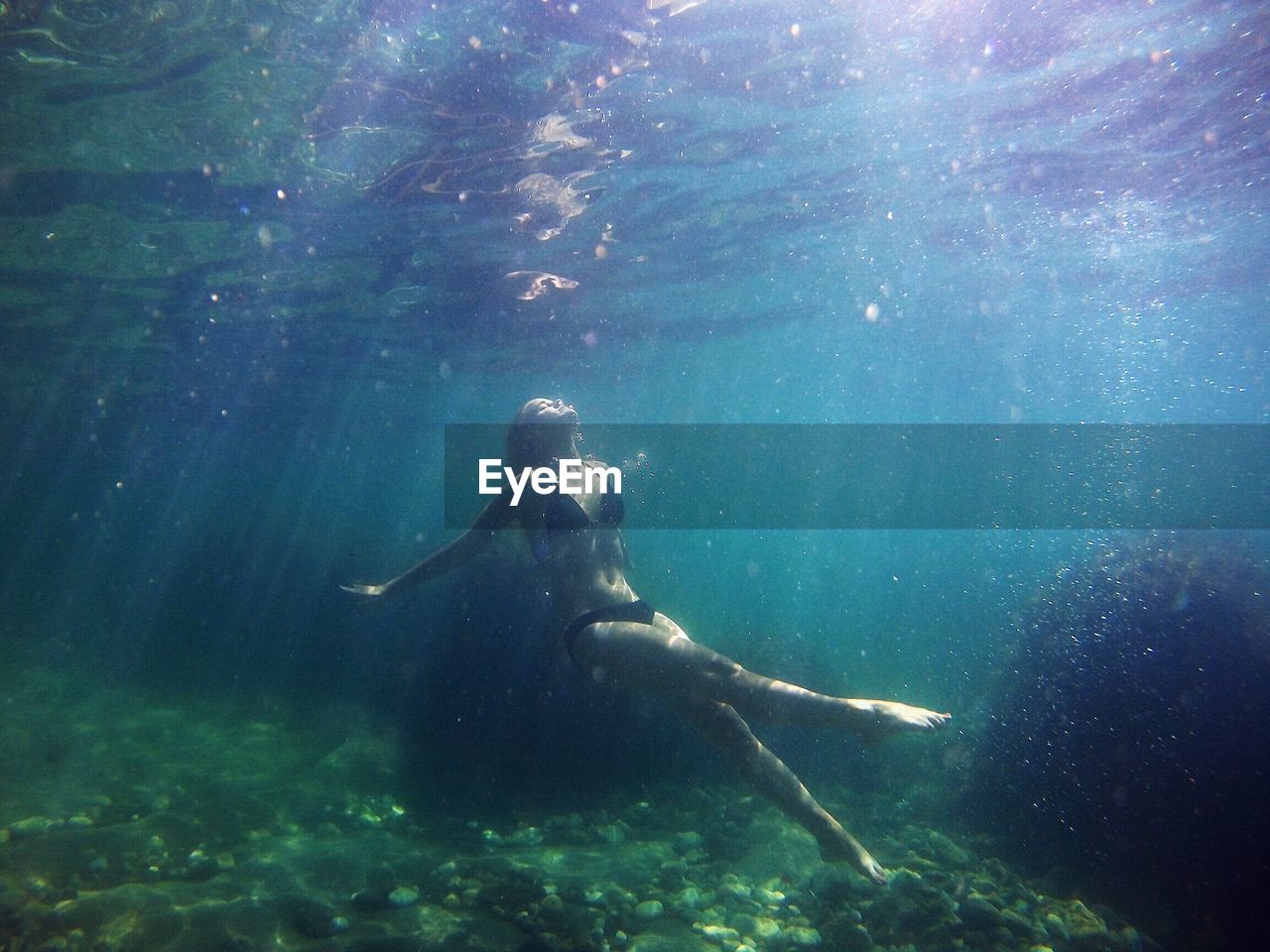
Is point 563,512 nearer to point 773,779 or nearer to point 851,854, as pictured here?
point 773,779

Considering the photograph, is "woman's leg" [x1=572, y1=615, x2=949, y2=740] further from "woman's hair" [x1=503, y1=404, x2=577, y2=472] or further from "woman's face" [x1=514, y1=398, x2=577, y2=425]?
"woman's face" [x1=514, y1=398, x2=577, y2=425]

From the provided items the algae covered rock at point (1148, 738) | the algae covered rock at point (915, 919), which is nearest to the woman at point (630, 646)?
the algae covered rock at point (915, 919)

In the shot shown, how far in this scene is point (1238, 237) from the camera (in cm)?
2003

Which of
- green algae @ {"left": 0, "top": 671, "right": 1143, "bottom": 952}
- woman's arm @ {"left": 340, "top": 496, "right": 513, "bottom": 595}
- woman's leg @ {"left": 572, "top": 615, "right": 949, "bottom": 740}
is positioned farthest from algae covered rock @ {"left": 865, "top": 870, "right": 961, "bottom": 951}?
woman's arm @ {"left": 340, "top": 496, "right": 513, "bottom": 595}

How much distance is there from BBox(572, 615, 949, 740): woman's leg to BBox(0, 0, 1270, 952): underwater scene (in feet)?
0.14

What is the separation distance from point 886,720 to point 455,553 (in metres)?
4.62

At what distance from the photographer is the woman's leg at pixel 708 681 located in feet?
17.4

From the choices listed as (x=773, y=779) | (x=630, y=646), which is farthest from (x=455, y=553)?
(x=773, y=779)

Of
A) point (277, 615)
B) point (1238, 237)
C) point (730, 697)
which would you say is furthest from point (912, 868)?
→ point (1238, 237)

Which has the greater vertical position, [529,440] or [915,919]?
[529,440]

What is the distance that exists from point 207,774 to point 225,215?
32.6ft

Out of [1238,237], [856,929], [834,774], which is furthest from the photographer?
[1238,237]

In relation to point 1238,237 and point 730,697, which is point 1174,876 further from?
point 1238,237

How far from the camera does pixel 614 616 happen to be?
21.0 feet
